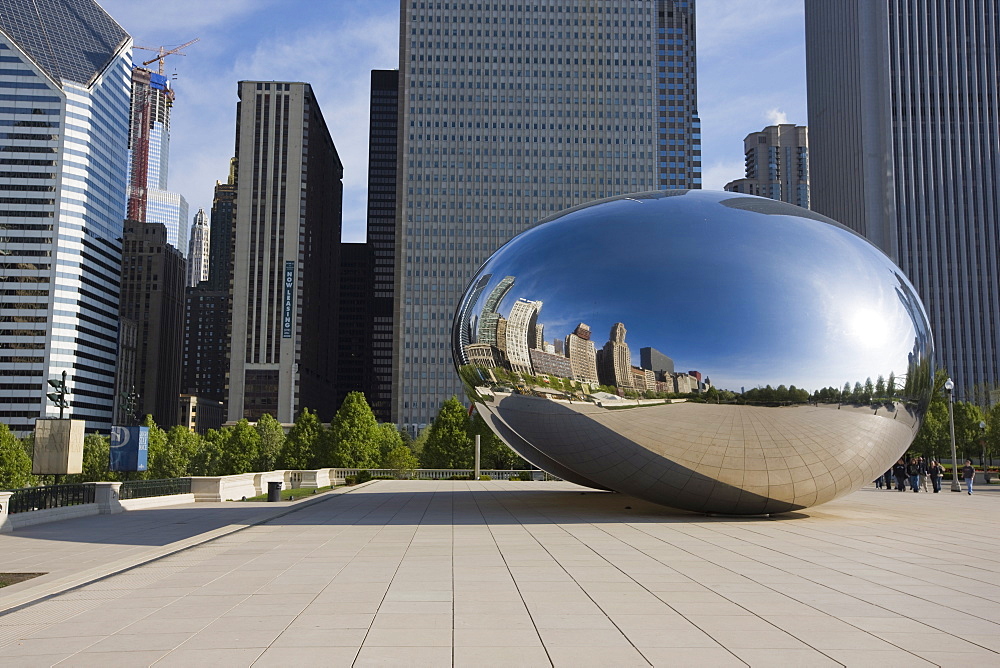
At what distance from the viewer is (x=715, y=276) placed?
1705 cm

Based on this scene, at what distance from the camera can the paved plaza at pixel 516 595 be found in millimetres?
7363

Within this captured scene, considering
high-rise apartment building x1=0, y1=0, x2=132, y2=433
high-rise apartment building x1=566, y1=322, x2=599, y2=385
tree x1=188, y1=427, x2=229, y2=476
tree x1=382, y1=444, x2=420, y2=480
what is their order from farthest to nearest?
1. high-rise apartment building x1=0, y1=0, x2=132, y2=433
2. tree x1=188, y1=427, x2=229, y2=476
3. tree x1=382, y1=444, x2=420, y2=480
4. high-rise apartment building x1=566, y1=322, x2=599, y2=385

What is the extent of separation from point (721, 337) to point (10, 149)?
160 meters

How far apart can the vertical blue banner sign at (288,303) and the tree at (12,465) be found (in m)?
88.8

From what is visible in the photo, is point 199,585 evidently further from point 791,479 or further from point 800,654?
point 791,479

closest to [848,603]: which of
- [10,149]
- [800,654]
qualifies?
[800,654]

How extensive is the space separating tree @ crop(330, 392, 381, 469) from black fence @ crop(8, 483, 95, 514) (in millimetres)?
51462

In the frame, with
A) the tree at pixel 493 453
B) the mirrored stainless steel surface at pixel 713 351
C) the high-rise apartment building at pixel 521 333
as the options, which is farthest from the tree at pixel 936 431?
the high-rise apartment building at pixel 521 333

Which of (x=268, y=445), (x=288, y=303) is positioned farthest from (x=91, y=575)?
(x=288, y=303)

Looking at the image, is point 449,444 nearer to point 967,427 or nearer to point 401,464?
point 401,464

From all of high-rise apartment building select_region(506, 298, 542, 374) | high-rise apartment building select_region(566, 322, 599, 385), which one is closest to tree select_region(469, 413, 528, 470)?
high-rise apartment building select_region(506, 298, 542, 374)

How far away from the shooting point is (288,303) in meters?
166

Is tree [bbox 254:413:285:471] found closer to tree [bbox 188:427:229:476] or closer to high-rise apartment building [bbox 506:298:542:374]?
tree [bbox 188:427:229:476]

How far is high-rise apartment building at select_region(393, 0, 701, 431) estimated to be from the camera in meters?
145
